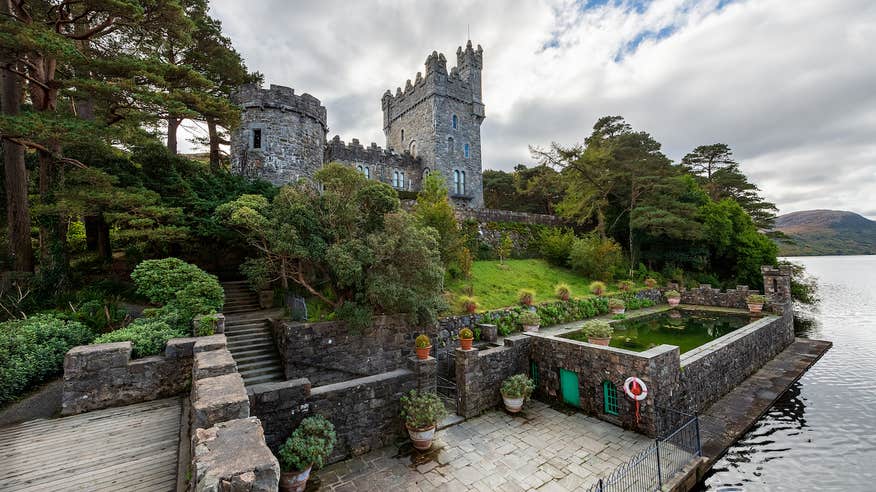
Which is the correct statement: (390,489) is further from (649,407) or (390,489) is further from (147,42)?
(147,42)

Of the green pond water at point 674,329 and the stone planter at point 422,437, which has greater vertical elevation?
the green pond water at point 674,329

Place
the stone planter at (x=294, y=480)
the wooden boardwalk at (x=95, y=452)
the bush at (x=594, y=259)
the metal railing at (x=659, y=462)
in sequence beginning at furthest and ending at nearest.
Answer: the bush at (x=594, y=259)
the metal railing at (x=659, y=462)
the stone planter at (x=294, y=480)
the wooden boardwalk at (x=95, y=452)

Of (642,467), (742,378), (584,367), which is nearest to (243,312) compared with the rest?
(584,367)

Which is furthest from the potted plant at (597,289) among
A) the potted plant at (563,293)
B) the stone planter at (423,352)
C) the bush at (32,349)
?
the bush at (32,349)

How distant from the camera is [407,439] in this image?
7234 millimetres

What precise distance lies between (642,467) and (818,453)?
527cm

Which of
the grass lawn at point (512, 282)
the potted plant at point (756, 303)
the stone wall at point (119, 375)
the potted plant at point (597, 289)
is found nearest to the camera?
the stone wall at point (119, 375)

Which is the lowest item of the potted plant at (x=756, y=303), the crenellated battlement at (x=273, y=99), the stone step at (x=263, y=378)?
the stone step at (x=263, y=378)

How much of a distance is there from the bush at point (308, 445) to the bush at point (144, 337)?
117 inches

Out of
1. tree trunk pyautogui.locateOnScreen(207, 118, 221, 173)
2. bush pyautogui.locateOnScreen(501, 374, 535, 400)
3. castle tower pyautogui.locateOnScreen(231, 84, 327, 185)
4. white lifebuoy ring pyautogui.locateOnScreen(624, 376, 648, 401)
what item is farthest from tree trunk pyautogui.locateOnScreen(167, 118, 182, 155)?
white lifebuoy ring pyautogui.locateOnScreen(624, 376, 648, 401)

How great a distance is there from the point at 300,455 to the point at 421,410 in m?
2.37

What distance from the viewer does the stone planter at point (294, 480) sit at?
5.33m

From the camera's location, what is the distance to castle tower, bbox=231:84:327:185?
15672mm

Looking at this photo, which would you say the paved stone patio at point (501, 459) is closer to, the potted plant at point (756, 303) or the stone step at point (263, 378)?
the stone step at point (263, 378)
